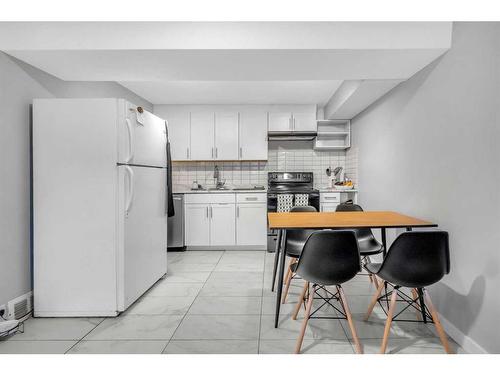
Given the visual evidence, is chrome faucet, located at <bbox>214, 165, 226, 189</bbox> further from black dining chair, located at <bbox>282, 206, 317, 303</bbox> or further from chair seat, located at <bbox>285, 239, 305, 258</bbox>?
chair seat, located at <bbox>285, 239, 305, 258</bbox>

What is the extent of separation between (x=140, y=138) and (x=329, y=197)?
9.71ft

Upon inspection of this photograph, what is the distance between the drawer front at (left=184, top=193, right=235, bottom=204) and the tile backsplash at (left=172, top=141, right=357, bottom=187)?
0.61m

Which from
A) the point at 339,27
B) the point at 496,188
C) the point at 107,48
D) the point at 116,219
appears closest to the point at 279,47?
the point at 339,27

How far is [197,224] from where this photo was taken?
476cm

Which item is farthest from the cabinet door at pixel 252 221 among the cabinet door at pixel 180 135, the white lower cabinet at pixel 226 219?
the cabinet door at pixel 180 135

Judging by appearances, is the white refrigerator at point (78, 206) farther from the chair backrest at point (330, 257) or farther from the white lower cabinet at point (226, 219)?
the white lower cabinet at point (226, 219)

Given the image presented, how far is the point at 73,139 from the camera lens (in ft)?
8.08

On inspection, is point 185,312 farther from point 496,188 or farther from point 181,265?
point 496,188

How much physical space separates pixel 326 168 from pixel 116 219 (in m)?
3.72

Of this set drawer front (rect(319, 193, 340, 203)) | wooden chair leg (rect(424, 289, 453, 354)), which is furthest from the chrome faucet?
wooden chair leg (rect(424, 289, 453, 354))

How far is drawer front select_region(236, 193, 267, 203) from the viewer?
4.73 meters

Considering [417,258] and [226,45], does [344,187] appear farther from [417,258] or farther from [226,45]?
[226,45]

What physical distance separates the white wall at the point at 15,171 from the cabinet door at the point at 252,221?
2.76 meters
